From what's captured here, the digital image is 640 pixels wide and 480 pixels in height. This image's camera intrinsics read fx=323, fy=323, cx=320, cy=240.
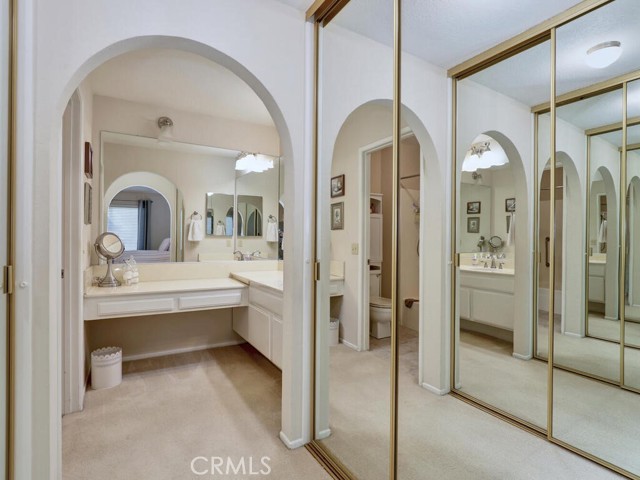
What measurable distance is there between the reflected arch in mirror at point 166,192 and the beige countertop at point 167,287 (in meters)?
0.36

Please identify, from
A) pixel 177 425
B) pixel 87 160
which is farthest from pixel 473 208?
pixel 87 160

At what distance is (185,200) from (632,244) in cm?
340

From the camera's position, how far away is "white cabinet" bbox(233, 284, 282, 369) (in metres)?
2.47

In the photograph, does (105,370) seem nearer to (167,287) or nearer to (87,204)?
(167,287)

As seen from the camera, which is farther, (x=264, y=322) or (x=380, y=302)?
(x=264, y=322)

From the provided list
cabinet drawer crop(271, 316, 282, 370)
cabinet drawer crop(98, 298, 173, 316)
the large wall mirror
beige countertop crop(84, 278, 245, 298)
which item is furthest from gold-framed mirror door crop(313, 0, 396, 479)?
Result: the large wall mirror

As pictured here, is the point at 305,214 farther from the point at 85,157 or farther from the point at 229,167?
the point at 229,167

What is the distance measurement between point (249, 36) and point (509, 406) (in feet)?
6.90

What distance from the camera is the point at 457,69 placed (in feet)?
5.06

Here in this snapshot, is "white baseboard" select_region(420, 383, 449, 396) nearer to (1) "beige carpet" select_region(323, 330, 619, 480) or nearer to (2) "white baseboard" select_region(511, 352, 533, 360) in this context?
(1) "beige carpet" select_region(323, 330, 619, 480)

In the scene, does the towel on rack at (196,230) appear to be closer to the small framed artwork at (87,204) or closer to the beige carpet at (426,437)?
the small framed artwork at (87,204)

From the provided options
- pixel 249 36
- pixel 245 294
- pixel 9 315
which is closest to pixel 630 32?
pixel 249 36

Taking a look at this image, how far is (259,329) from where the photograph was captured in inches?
111

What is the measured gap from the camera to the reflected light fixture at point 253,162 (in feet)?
A: 11.9
